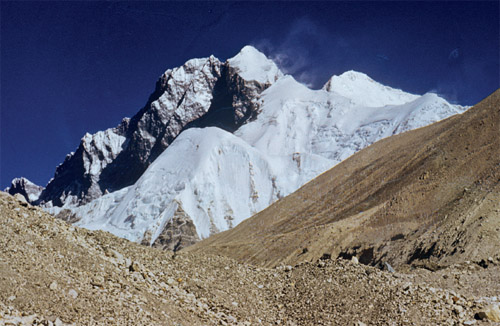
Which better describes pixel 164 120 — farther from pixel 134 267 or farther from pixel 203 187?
pixel 134 267

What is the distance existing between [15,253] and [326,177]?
40162 mm

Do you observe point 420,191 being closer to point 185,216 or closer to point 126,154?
point 185,216

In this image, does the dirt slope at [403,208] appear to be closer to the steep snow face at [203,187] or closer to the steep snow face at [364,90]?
the steep snow face at [203,187]

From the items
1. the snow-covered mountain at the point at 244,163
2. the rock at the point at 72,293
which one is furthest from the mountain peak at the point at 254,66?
the rock at the point at 72,293

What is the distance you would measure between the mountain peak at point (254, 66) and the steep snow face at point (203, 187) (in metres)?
50.9

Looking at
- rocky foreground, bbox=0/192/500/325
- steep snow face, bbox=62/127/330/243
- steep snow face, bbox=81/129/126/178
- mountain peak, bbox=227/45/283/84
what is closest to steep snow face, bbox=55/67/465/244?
steep snow face, bbox=62/127/330/243

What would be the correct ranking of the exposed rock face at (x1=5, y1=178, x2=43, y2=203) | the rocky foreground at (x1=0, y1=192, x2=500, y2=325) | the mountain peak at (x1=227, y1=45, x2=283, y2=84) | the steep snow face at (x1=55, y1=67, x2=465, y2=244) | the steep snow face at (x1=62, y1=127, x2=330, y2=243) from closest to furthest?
the rocky foreground at (x1=0, y1=192, x2=500, y2=325), the steep snow face at (x1=62, y1=127, x2=330, y2=243), the steep snow face at (x1=55, y1=67, x2=465, y2=244), the mountain peak at (x1=227, y1=45, x2=283, y2=84), the exposed rock face at (x1=5, y1=178, x2=43, y2=203)

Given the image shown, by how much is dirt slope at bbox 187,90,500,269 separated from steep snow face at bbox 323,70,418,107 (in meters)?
62.4

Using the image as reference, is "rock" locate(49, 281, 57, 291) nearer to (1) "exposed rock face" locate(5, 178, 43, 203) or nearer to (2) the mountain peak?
(2) the mountain peak

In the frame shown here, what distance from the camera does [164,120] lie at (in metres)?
133

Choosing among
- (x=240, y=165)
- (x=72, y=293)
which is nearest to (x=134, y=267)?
(x=72, y=293)

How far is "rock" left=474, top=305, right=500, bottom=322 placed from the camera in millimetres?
10391

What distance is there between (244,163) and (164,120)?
224ft

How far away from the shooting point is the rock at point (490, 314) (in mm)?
10391
